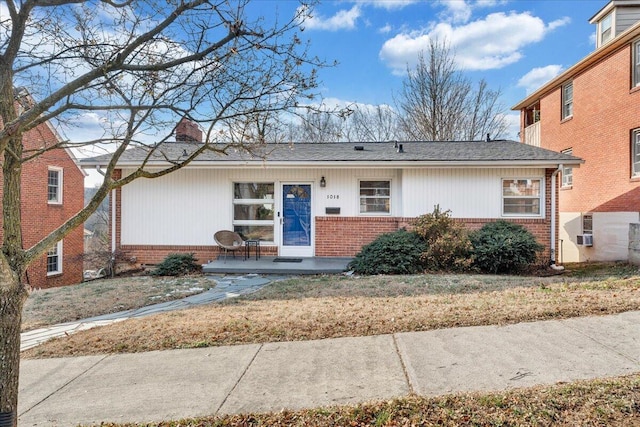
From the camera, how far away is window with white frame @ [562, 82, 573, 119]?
1684 cm

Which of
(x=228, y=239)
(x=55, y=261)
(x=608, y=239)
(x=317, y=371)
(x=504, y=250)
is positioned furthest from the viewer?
(x=55, y=261)

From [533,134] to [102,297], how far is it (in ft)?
67.9

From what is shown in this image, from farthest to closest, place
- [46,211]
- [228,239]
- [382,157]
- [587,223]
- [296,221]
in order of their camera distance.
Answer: [46,211]
[587,223]
[296,221]
[228,239]
[382,157]

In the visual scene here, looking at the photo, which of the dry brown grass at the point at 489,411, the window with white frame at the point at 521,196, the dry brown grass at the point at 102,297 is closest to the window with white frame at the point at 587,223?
the window with white frame at the point at 521,196

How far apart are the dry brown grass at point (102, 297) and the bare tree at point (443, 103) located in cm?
1698

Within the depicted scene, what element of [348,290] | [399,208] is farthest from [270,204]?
[348,290]

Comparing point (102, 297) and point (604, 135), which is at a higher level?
point (604, 135)

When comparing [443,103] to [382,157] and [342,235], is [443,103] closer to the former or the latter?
[382,157]

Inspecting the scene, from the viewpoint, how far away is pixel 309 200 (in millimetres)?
11359

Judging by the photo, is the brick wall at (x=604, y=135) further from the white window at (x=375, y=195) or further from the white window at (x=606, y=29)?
Answer: the white window at (x=375, y=195)

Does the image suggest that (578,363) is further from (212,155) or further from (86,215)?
(212,155)

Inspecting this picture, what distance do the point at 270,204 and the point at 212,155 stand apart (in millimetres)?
2138

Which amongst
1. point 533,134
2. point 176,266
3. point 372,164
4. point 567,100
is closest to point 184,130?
point 176,266

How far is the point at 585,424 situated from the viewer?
249 centimetres
